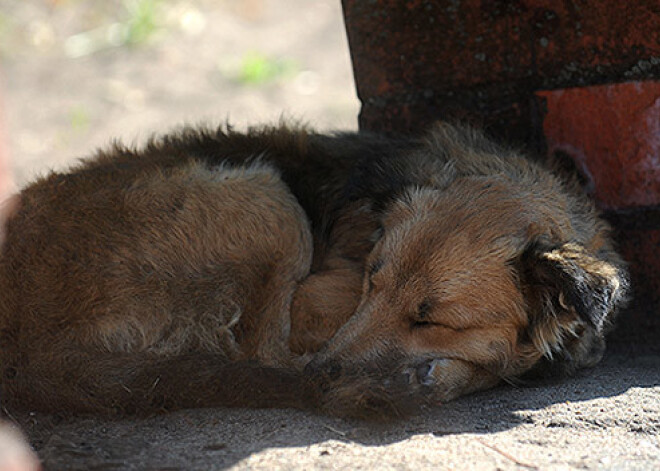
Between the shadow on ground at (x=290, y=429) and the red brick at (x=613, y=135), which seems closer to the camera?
the shadow on ground at (x=290, y=429)

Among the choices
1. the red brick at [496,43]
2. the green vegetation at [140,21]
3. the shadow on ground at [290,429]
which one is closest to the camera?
the shadow on ground at [290,429]

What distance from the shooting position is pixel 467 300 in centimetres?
280

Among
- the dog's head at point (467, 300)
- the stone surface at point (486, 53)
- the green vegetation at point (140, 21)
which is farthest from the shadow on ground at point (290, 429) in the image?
the green vegetation at point (140, 21)

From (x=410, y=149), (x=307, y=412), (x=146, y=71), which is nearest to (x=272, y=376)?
(x=307, y=412)

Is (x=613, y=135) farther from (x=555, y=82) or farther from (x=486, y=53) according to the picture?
(x=486, y=53)

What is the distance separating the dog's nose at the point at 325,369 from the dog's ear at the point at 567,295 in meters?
0.74

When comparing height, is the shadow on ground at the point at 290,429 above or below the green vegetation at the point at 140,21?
below

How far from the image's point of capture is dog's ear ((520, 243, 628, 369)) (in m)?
2.57

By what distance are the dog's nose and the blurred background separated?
4.28m

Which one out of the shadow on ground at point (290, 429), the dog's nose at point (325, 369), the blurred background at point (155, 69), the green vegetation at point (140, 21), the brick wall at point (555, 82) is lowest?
the shadow on ground at point (290, 429)

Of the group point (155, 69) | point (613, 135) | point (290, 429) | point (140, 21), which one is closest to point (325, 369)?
point (290, 429)

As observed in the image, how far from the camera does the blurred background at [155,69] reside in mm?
7094

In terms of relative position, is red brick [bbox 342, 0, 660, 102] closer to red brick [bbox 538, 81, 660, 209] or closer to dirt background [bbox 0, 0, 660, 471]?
red brick [bbox 538, 81, 660, 209]

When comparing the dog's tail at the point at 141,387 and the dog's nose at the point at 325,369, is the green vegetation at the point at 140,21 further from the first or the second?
the dog's nose at the point at 325,369
